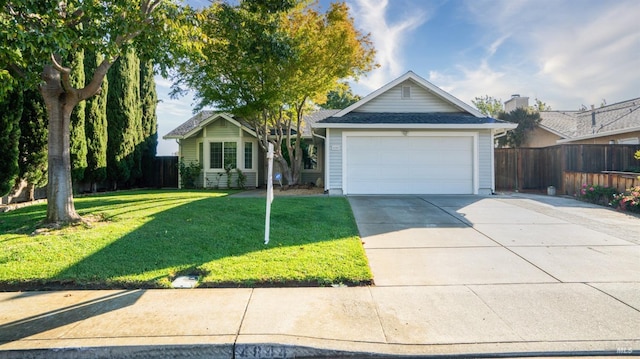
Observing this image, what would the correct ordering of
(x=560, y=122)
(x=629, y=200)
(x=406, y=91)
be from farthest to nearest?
(x=560, y=122) < (x=406, y=91) < (x=629, y=200)

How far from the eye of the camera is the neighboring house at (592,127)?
14.8m

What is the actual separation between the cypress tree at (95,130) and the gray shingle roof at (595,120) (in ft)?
77.0

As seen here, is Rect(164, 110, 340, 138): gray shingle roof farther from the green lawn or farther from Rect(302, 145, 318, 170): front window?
the green lawn

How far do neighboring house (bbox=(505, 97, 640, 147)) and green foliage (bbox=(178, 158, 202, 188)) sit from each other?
64.7 ft

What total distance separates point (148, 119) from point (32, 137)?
7776 millimetres

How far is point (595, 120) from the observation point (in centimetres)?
1780

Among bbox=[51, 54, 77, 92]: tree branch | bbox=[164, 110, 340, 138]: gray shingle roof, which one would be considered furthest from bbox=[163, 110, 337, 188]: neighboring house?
bbox=[51, 54, 77, 92]: tree branch

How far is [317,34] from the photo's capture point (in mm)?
11547

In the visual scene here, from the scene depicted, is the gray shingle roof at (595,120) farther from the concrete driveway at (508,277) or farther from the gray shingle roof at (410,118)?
the concrete driveway at (508,277)

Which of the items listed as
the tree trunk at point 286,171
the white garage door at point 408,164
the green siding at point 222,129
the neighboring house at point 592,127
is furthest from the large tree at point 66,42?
the neighboring house at point 592,127

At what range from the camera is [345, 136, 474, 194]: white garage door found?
37.9ft

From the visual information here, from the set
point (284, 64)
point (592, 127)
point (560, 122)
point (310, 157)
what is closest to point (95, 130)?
point (284, 64)

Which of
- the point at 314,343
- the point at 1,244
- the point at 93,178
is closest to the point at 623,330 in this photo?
the point at 314,343

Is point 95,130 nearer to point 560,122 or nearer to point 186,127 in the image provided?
point 186,127
